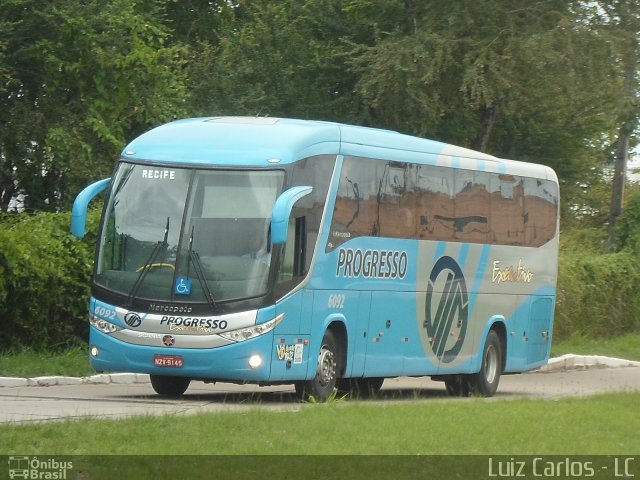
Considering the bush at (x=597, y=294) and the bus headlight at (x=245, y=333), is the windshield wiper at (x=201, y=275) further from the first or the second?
the bush at (x=597, y=294)

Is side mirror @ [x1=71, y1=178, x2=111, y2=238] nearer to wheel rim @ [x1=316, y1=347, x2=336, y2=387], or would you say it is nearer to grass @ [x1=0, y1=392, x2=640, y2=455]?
wheel rim @ [x1=316, y1=347, x2=336, y2=387]

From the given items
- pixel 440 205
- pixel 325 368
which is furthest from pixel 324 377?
pixel 440 205

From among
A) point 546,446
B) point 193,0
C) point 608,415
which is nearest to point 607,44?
point 193,0

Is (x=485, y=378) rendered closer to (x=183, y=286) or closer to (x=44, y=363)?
(x=44, y=363)

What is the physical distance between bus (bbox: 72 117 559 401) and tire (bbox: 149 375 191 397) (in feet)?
0.06

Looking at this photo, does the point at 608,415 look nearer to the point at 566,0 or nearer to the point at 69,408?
the point at 69,408

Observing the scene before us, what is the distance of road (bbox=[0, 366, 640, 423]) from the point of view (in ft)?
46.3

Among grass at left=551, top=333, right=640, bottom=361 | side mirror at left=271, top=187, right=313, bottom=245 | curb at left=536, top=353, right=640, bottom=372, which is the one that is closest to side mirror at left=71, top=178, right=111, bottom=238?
side mirror at left=271, top=187, right=313, bottom=245

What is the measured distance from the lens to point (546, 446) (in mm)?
11383

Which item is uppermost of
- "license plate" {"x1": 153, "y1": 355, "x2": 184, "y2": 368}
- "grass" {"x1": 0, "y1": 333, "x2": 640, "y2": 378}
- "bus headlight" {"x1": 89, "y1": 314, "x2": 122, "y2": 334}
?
"bus headlight" {"x1": 89, "y1": 314, "x2": 122, "y2": 334}

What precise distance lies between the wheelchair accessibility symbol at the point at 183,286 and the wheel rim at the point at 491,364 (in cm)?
661

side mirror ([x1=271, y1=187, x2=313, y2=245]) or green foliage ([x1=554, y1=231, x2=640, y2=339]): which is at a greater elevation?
side mirror ([x1=271, y1=187, x2=313, y2=245])

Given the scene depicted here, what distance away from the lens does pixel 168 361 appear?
15914mm

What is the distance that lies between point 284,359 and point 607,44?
55.4 ft
